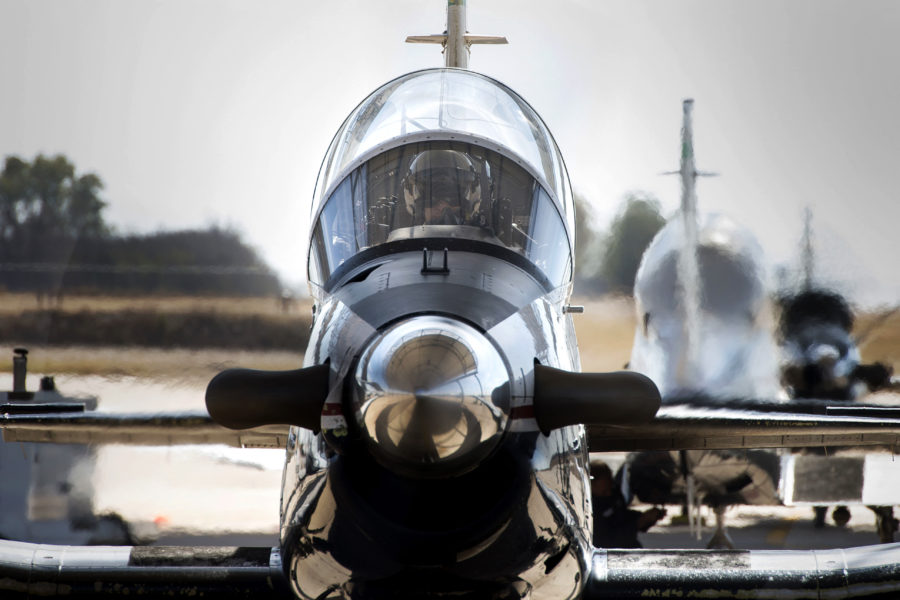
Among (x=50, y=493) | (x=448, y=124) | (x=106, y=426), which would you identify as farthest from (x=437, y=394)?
(x=50, y=493)

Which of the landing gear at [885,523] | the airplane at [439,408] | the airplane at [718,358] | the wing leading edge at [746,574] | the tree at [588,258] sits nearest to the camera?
the airplane at [439,408]

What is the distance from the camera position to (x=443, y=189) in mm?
3586

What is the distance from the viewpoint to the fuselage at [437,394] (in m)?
2.48

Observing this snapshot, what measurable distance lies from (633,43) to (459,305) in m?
10.3

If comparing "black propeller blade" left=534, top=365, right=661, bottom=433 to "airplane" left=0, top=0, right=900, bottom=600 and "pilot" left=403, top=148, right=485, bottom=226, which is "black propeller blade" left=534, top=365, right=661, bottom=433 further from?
"pilot" left=403, top=148, right=485, bottom=226

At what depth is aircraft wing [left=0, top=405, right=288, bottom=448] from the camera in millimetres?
5219

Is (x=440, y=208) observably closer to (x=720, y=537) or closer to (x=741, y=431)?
(x=741, y=431)

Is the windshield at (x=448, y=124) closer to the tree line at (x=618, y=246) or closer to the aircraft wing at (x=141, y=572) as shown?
the aircraft wing at (x=141, y=572)

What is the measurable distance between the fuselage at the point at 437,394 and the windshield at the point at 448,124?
94 millimetres

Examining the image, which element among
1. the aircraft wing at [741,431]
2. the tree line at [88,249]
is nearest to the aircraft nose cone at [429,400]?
the aircraft wing at [741,431]

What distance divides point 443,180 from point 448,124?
1.33 ft

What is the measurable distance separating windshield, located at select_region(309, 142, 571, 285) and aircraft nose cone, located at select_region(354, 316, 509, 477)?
36.8 inches

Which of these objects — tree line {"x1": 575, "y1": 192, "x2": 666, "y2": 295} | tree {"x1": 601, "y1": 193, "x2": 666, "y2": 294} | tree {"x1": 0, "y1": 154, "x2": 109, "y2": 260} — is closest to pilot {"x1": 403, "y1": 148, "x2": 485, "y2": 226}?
tree line {"x1": 575, "y1": 192, "x2": 666, "y2": 295}

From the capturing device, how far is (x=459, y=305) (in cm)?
282
